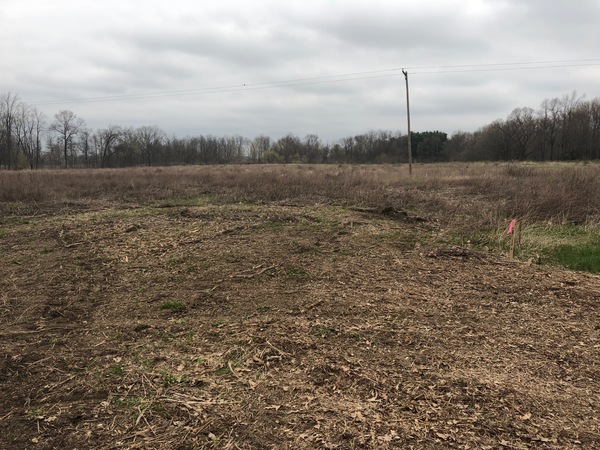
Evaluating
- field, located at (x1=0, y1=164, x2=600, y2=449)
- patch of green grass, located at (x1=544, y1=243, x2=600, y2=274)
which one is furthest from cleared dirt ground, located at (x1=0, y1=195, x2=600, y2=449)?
patch of green grass, located at (x1=544, y1=243, x2=600, y2=274)

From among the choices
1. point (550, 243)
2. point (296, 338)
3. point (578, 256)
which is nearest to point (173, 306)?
Result: point (296, 338)

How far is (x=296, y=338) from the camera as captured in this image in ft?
12.2

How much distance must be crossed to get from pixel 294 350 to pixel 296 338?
0.72 feet

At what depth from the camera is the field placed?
2.54 m

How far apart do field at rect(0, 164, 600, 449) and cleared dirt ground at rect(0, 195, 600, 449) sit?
16mm

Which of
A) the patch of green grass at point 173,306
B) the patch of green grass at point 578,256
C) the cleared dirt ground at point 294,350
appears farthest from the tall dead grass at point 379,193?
the patch of green grass at point 173,306

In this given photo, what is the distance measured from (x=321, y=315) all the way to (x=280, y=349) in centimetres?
86

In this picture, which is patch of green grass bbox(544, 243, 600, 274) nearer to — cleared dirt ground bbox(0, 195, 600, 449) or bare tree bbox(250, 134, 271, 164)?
cleared dirt ground bbox(0, 195, 600, 449)

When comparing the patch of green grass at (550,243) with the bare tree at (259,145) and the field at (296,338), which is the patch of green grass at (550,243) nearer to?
the field at (296,338)

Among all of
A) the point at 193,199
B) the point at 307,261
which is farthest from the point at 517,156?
the point at 307,261

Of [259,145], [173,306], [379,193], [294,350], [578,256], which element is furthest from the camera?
[259,145]

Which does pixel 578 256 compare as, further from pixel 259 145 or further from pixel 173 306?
pixel 259 145

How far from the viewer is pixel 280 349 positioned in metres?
3.53

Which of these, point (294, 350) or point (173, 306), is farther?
point (173, 306)
